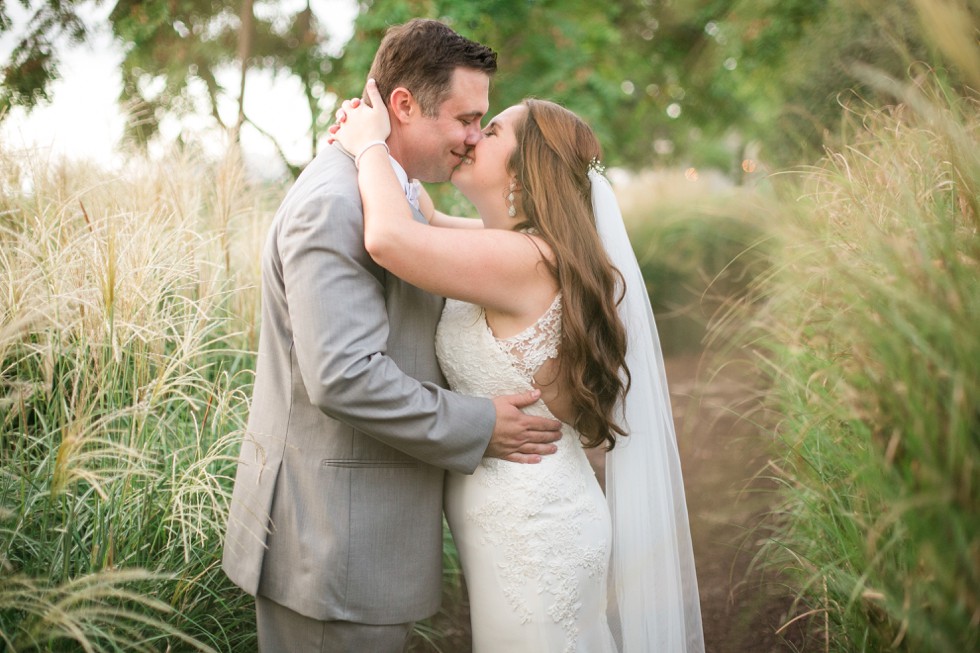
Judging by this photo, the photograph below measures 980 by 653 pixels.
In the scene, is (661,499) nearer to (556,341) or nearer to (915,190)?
(556,341)

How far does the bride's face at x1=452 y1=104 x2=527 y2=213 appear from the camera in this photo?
2770 millimetres

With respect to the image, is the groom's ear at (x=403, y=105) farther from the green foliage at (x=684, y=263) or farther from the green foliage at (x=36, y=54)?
the green foliage at (x=684, y=263)

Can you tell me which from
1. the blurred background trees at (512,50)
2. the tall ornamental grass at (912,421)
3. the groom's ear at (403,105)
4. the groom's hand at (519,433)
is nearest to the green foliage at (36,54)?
the blurred background trees at (512,50)

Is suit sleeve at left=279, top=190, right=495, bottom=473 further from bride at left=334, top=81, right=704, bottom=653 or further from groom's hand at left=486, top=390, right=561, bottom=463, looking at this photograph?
groom's hand at left=486, top=390, right=561, bottom=463

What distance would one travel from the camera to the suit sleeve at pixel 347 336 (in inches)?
83.5

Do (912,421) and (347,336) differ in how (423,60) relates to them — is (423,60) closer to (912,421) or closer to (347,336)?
(347,336)

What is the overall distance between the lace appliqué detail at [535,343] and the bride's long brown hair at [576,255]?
4cm

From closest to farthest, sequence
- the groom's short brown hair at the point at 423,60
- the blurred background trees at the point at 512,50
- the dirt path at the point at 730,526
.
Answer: the groom's short brown hair at the point at 423,60 < the dirt path at the point at 730,526 < the blurred background trees at the point at 512,50

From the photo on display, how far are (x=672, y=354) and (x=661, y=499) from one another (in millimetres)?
5422

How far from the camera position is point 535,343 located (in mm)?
2533

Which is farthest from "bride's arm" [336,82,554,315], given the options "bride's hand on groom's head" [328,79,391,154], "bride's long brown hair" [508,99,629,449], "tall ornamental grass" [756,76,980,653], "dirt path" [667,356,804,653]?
"tall ornamental grass" [756,76,980,653]

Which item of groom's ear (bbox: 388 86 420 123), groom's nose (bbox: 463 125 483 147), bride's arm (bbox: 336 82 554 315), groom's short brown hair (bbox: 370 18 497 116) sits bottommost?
bride's arm (bbox: 336 82 554 315)

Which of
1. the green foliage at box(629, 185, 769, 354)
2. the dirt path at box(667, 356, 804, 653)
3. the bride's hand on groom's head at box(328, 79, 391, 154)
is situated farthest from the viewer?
the green foliage at box(629, 185, 769, 354)

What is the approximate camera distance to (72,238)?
307cm
